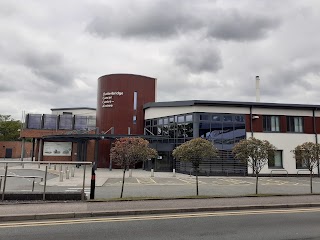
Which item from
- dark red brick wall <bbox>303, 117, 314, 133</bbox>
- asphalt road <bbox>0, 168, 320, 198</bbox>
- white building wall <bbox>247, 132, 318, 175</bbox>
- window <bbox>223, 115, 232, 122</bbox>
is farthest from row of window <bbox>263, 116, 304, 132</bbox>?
asphalt road <bbox>0, 168, 320, 198</bbox>

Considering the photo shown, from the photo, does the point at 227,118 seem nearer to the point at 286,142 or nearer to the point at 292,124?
the point at 286,142

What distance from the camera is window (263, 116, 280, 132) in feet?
105

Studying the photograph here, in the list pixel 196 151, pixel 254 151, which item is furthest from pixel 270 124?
pixel 196 151

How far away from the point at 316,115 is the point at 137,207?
2906 centimetres

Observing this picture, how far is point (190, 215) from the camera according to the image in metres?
10.1

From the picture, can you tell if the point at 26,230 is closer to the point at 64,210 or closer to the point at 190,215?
the point at 64,210

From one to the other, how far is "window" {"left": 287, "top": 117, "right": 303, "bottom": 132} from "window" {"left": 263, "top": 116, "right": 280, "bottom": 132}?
136 centimetres

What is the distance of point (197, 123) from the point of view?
31641 mm

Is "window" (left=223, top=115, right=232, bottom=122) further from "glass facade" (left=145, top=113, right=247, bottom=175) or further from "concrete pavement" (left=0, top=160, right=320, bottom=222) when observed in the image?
"concrete pavement" (left=0, top=160, right=320, bottom=222)

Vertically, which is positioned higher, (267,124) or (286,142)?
(267,124)

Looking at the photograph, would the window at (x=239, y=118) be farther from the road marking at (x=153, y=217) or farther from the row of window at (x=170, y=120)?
the road marking at (x=153, y=217)

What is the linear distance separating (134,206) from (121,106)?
3071 cm

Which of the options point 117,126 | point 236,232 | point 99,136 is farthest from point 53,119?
point 236,232

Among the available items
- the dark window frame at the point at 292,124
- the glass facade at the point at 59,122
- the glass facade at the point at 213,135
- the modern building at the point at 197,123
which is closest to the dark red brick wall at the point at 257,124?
the modern building at the point at 197,123
